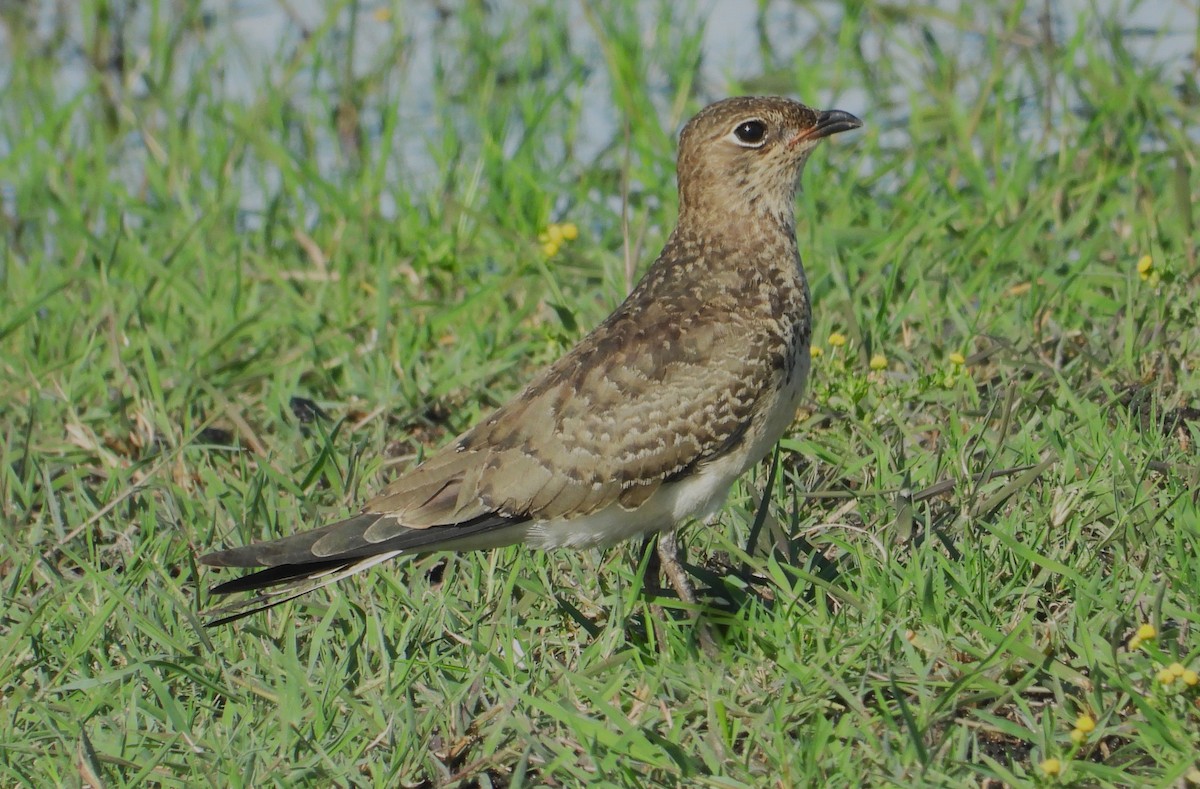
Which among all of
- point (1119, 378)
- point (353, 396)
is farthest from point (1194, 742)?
point (353, 396)

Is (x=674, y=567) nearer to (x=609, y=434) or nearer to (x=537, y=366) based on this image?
(x=609, y=434)

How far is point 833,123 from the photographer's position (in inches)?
233

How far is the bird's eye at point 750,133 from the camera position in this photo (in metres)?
5.84

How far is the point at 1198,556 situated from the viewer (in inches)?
192

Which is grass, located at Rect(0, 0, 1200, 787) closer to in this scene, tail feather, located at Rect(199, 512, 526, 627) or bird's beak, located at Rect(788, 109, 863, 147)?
tail feather, located at Rect(199, 512, 526, 627)

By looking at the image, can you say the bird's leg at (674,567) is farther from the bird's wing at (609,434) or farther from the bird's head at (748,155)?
the bird's head at (748,155)

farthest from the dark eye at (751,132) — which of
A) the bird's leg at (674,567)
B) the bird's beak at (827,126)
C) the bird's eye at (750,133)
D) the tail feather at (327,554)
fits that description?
the tail feather at (327,554)

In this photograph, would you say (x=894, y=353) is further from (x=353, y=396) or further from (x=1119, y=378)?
(x=353, y=396)

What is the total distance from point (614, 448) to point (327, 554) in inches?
36.0

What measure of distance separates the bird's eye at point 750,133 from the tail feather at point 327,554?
5.10 feet

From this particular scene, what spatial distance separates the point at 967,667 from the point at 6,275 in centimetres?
519

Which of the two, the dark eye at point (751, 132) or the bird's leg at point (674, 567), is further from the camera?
the dark eye at point (751, 132)

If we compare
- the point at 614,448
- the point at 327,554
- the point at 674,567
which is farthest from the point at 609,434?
the point at 327,554

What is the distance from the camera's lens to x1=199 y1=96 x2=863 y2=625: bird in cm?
510
